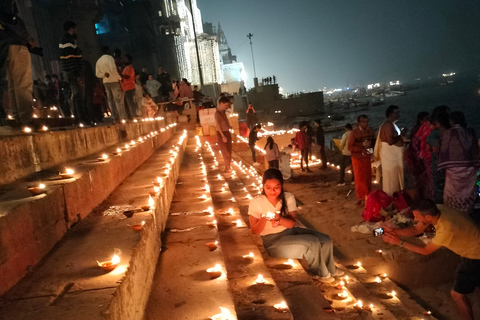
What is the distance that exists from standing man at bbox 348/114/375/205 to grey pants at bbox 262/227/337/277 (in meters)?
3.68

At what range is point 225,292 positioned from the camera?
2.47 m

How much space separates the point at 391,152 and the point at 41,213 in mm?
6001

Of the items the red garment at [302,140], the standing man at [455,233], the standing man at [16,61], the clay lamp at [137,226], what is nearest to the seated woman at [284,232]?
the standing man at [455,233]

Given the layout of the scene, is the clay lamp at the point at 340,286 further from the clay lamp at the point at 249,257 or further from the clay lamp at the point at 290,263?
the clay lamp at the point at 249,257

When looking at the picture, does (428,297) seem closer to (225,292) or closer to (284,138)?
(225,292)

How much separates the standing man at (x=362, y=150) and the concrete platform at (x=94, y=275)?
16.7 feet

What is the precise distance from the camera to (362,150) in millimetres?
7293

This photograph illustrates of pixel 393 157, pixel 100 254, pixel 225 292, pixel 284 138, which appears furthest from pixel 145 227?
pixel 284 138

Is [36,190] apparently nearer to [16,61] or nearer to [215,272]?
[215,272]

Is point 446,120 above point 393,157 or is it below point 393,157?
above

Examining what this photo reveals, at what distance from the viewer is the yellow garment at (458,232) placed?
3.57 metres

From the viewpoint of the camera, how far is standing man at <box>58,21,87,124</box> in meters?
6.11

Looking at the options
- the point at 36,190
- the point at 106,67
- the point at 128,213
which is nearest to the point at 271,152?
the point at 106,67

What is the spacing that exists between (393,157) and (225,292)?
523 centimetres
